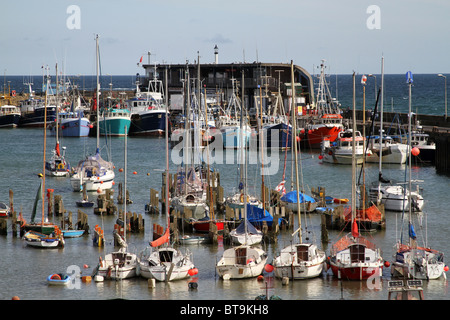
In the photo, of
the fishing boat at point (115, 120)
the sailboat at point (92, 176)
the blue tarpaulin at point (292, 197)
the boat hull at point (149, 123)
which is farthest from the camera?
the boat hull at point (149, 123)

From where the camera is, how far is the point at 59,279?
33.5 meters

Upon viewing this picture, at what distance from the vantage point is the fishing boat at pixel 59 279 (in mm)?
33406

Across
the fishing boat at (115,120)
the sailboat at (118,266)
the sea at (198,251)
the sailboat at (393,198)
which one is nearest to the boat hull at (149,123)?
the fishing boat at (115,120)

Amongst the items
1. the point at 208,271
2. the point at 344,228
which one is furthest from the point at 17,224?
the point at 344,228

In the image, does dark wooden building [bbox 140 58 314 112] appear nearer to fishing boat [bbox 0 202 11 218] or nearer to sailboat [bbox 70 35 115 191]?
sailboat [bbox 70 35 115 191]

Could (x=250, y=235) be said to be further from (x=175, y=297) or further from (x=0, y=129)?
(x=0, y=129)

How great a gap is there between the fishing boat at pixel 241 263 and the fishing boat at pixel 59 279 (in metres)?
6.65

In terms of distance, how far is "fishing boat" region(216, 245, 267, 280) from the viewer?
34.0 meters

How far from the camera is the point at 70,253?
128 feet

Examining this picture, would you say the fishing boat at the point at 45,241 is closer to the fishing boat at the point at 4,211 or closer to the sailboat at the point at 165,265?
the sailboat at the point at 165,265

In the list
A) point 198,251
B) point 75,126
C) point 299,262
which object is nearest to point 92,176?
point 198,251

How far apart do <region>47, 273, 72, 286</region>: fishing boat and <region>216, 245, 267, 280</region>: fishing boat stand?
665 centimetres

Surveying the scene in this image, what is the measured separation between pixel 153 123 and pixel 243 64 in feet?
58.8

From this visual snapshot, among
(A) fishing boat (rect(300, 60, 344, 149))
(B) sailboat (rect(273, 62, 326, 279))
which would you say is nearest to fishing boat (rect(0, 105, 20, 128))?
(A) fishing boat (rect(300, 60, 344, 149))
